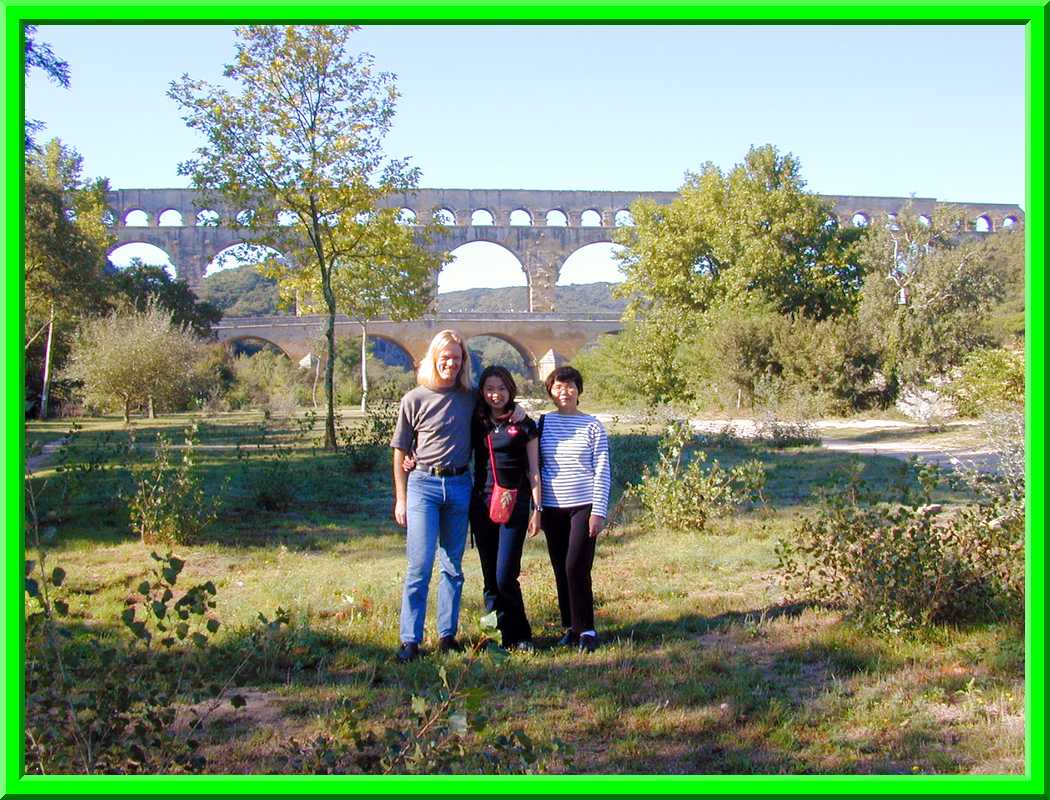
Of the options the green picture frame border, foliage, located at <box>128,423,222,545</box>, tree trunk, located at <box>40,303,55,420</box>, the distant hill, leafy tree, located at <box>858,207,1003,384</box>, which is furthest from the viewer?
the distant hill

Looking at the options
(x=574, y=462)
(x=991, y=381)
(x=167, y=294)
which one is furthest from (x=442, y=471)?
(x=167, y=294)

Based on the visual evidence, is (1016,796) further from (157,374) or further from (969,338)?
(969,338)

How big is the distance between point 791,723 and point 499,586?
59.5 inches

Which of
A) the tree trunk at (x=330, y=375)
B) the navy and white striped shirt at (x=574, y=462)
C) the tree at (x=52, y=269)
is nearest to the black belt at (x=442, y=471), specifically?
the navy and white striped shirt at (x=574, y=462)

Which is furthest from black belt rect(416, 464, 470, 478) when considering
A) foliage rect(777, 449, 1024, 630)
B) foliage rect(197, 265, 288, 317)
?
foliage rect(197, 265, 288, 317)

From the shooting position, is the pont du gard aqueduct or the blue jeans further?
the pont du gard aqueduct

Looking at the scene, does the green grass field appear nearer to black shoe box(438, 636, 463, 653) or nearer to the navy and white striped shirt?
black shoe box(438, 636, 463, 653)

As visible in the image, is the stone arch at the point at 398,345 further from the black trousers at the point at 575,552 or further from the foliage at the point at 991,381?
the black trousers at the point at 575,552

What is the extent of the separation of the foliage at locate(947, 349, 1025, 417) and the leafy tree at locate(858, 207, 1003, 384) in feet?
23.9

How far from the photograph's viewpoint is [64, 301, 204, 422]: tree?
18.6m

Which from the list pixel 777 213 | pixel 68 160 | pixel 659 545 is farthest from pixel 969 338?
pixel 68 160

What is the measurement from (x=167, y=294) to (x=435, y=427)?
101ft

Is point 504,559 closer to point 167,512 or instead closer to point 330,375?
point 167,512

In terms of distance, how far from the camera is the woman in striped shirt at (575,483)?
431 cm
